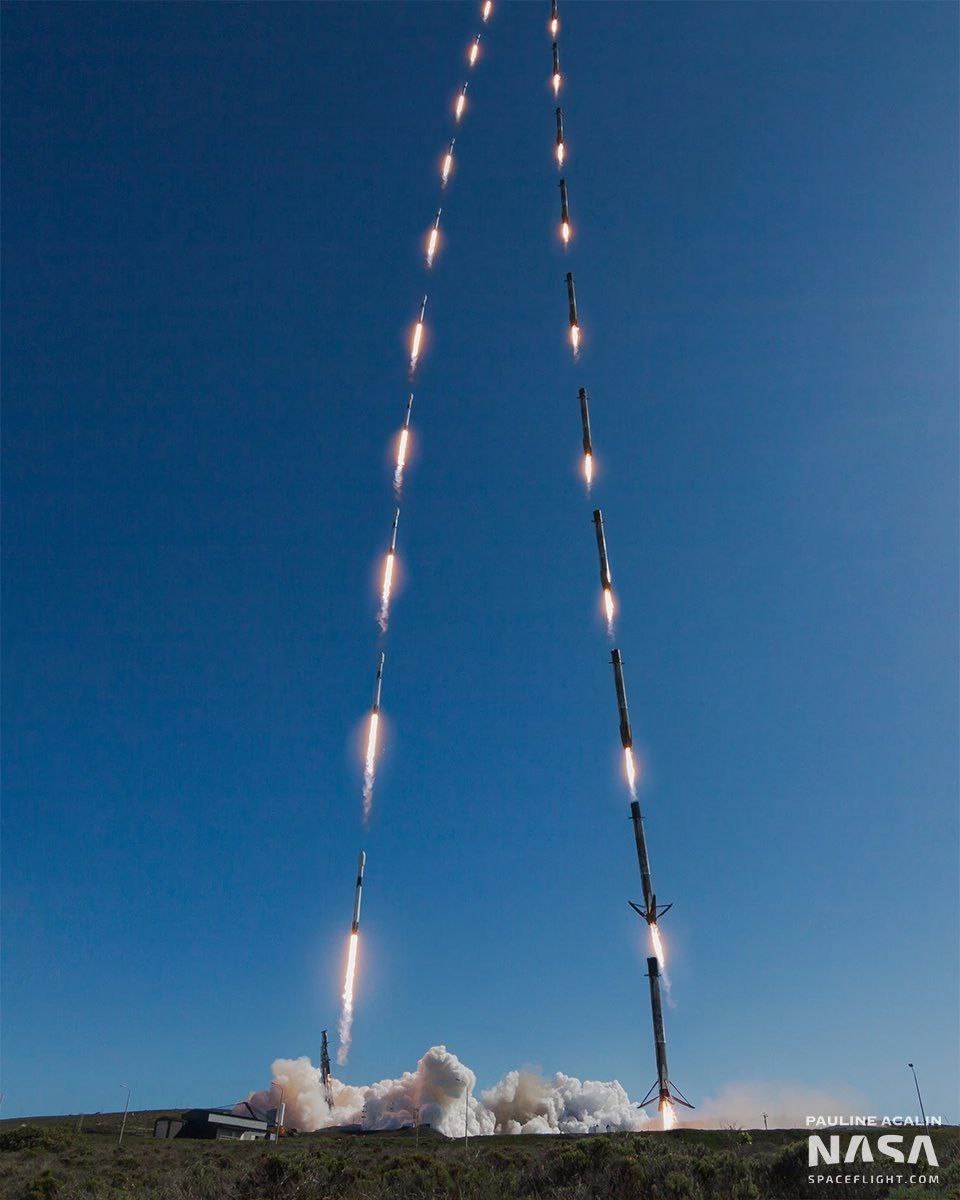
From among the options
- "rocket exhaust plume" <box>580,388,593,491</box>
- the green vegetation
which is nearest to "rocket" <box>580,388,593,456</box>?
"rocket exhaust plume" <box>580,388,593,491</box>

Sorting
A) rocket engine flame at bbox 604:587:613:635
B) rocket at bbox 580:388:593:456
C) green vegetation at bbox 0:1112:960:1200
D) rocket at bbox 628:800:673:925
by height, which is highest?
rocket at bbox 580:388:593:456

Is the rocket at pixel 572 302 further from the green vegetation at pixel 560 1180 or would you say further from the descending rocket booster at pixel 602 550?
the green vegetation at pixel 560 1180

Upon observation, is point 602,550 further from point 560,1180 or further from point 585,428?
point 560,1180

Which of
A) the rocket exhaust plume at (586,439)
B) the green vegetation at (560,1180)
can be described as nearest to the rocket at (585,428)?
the rocket exhaust plume at (586,439)

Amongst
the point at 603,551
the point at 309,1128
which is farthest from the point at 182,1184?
the point at 309,1128

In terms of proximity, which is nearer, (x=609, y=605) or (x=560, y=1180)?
(x=560, y=1180)

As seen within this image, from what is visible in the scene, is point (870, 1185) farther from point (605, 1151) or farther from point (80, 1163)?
point (80, 1163)

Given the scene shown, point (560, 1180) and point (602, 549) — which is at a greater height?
point (602, 549)

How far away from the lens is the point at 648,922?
32.7 meters

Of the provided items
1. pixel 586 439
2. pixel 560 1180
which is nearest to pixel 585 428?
pixel 586 439

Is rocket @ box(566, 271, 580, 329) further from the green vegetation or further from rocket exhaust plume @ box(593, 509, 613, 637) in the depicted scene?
the green vegetation

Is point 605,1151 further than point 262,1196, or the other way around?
point 605,1151

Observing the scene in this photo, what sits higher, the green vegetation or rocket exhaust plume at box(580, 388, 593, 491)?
rocket exhaust plume at box(580, 388, 593, 491)

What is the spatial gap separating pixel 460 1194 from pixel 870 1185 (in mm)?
13133
